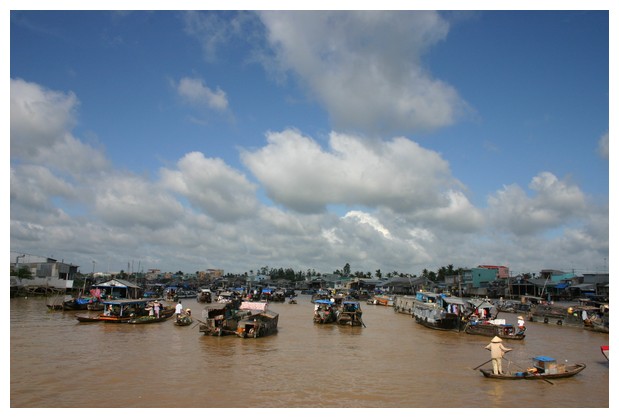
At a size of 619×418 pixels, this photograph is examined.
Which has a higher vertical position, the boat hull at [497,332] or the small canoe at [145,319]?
the boat hull at [497,332]

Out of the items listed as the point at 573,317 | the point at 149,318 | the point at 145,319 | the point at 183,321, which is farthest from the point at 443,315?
the point at 145,319

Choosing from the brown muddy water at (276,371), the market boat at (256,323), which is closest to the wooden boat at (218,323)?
the market boat at (256,323)

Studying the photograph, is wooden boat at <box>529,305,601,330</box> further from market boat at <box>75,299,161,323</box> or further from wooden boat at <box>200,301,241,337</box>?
market boat at <box>75,299,161,323</box>

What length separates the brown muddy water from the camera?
1130 cm

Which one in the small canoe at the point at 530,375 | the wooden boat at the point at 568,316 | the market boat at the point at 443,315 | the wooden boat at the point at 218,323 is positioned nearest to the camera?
the small canoe at the point at 530,375

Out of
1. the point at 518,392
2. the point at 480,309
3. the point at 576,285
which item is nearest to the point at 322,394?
the point at 518,392

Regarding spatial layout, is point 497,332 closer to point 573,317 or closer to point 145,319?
point 573,317

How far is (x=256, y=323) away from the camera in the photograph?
21.8 m

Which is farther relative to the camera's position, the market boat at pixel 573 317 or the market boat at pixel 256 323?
the market boat at pixel 573 317

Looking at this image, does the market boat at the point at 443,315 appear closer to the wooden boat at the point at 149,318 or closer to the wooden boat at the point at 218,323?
the wooden boat at the point at 218,323

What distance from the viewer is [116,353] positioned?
1738cm

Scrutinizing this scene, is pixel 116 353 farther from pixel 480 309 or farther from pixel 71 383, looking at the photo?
pixel 480 309

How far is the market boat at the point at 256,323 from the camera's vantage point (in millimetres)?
21516

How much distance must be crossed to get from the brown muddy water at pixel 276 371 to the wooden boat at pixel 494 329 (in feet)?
2.11
